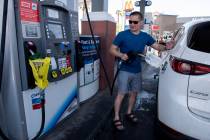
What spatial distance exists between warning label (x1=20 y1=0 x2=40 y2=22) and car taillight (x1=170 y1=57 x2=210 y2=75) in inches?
59.9

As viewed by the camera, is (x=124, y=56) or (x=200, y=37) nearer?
(x=200, y=37)

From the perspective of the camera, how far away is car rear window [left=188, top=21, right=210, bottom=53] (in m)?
2.28

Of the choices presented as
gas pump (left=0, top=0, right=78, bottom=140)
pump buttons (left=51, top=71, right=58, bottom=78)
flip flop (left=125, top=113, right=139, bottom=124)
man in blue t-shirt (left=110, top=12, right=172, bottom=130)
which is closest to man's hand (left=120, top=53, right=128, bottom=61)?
man in blue t-shirt (left=110, top=12, right=172, bottom=130)

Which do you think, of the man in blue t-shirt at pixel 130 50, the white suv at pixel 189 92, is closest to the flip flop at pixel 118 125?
the man in blue t-shirt at pixel 130 50

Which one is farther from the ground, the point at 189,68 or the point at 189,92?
the point at 189,68

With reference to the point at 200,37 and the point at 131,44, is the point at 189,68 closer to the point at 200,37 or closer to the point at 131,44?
the point at 200,37

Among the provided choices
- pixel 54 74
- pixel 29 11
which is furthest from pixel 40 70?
pixel 29 11

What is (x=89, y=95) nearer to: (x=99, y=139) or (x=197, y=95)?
(x=99, y=139)

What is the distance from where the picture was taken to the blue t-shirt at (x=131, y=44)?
3.17 metres

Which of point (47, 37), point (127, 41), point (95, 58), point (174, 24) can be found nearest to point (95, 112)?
point (95, 58)

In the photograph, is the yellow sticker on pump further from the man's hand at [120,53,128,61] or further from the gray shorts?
the gray shorts

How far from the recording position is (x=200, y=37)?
2.38m

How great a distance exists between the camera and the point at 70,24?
3098 millimetres

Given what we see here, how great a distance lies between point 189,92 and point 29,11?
1749 millimetres
